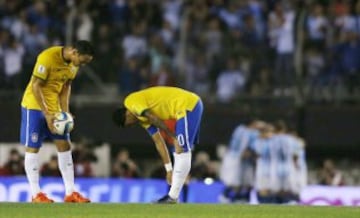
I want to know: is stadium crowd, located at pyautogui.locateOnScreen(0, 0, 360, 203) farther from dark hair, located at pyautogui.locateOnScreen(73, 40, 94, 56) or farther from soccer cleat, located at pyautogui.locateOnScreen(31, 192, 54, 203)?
dark hair, located at pyautogui.locateOnScreen(73, 40, 94, 56)

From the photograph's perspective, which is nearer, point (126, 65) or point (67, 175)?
point (67, 175)

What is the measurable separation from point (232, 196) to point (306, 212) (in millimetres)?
9342

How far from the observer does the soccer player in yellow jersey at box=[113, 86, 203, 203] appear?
1725 cm

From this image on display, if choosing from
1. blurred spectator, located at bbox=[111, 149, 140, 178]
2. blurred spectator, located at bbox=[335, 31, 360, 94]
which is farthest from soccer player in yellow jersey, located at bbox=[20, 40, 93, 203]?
blurred spectator, located at bbox=[335, 31, 360, 94]

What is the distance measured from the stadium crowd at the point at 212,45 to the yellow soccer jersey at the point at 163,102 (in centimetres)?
832

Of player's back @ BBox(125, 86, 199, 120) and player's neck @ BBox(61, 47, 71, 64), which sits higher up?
player's neck @ BBox(61, 47, 71, 64)

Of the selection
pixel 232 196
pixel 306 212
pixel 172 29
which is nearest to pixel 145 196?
pixel 232 196

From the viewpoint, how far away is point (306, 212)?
1574 centimetres

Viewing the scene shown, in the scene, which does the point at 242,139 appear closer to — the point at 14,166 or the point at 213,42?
the point at 213,42

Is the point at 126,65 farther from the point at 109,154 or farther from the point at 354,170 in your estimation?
the point at 354,170

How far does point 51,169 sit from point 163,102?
8.51 meters

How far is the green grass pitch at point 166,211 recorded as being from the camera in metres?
15.1

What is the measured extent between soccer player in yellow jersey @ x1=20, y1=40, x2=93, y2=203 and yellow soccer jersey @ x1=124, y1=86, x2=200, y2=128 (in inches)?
31.0

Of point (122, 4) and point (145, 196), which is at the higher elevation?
point (122, 4)
